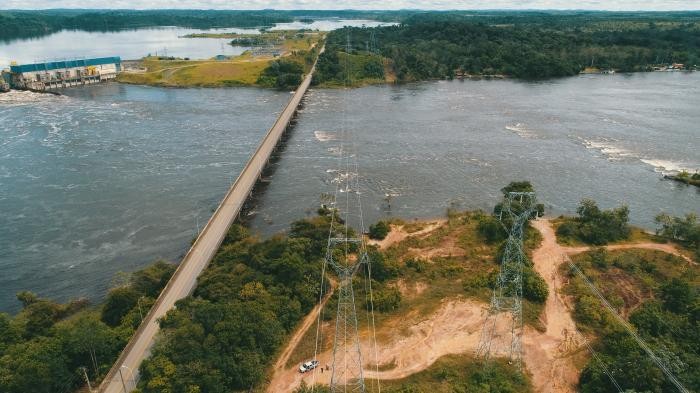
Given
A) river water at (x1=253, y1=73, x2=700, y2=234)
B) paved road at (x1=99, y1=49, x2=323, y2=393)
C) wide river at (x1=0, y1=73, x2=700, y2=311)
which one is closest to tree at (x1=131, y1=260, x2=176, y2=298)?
paved road at (x1=99, y1=49, x2=323, y2=393)

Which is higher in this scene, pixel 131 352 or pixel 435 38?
pixel 435 38

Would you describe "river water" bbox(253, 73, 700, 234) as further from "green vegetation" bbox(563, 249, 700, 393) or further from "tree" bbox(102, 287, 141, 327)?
"tree" bbox(102, 287, 141, 327)

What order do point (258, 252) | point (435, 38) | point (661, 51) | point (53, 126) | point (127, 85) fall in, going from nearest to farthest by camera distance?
point (258, 252), point (53, 126), point (127, 85), point (661, 51), point (435, 38)

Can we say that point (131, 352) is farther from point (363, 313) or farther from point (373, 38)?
point (373, 38)

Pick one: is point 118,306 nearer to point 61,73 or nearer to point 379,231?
point 379,231

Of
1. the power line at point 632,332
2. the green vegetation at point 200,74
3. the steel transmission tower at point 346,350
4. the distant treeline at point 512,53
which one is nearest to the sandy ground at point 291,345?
the steel transmission tower at point 346,350

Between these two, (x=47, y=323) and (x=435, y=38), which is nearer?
(x=47, y=323)

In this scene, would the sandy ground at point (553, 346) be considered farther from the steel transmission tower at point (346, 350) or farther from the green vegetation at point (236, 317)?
the green vegetation at point (236, 317)

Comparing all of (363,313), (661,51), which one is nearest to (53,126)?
(363,313)
